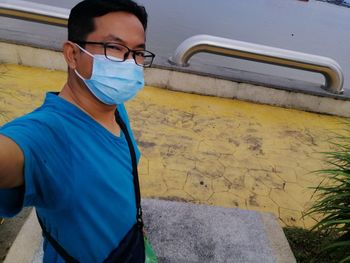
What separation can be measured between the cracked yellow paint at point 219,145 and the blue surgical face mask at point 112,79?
183 centimetres

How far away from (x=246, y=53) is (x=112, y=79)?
3908 mm

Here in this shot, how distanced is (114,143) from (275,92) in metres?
4.32

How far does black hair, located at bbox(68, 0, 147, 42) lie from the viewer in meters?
1.22

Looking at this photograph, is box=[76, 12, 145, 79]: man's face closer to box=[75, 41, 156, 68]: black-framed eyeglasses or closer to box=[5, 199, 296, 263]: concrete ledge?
box=[75, 41, 156, 68]: black-framed eyeglasses

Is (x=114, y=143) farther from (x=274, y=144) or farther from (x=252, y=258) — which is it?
(x=274, y=144)

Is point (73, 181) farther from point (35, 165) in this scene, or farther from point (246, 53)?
point (246, 53)

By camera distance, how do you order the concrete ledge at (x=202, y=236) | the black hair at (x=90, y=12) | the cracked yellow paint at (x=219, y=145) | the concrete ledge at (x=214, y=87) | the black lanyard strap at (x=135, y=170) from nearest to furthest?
the black hair at (x=90, y=12), the black lanyard strap at (x=135, y=170), the concrete ledge at (x=202, y=236), the cracked yellow paint at (x=219, y=145), the concrete ledge at (x=214, y=87)

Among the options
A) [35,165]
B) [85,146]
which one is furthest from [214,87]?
[35,165]

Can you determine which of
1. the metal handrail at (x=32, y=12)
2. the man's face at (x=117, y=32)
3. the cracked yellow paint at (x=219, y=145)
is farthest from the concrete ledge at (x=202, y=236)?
the metal handrail at (x=32, y=12)

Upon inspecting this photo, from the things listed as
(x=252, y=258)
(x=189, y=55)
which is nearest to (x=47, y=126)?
(x=252, y=258)

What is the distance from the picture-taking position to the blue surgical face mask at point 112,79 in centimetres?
132

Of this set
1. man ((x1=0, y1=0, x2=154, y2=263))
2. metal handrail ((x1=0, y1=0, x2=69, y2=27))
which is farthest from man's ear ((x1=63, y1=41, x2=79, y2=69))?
metal handrail ((x1=0, y1=0, x2=69, y2=27))

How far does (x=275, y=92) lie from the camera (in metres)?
5.10

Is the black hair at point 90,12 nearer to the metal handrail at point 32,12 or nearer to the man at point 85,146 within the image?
the man at point 85,146
